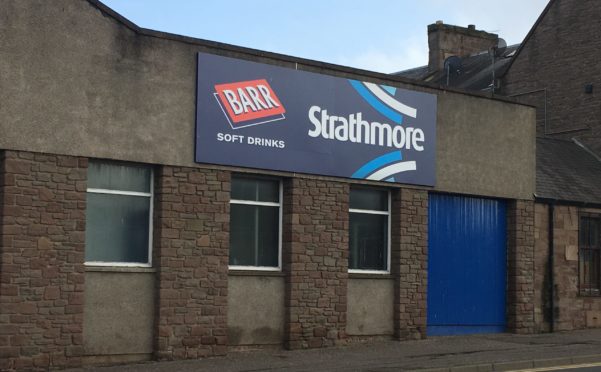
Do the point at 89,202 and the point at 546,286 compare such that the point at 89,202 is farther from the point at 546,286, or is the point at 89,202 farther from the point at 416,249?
the point at 546,286

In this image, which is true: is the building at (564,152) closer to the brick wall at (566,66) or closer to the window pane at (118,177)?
the brick wall at (566,66)

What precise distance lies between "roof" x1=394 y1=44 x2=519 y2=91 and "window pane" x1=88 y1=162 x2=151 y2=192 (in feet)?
61.9

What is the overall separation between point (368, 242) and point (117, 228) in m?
5.82

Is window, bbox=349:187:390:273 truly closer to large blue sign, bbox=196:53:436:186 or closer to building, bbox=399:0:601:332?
large blue sign, bbox=196:53:436:186

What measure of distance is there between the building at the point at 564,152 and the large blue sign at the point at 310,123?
4.29m

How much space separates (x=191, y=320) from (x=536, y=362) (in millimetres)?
5911

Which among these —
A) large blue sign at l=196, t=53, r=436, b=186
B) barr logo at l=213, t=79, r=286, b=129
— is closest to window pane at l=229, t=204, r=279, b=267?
large blue sign at l=196, t=53, r=436, b=186

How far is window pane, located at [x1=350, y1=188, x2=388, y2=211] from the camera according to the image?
21.0 meters

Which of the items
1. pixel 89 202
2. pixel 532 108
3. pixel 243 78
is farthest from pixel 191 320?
pixel 532 108

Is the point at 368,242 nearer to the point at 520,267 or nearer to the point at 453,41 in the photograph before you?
the point at 520,267

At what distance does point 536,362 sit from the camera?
17.2 m

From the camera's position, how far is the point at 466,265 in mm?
22797

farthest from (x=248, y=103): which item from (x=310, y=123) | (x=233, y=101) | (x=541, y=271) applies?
(x=541, y=271)

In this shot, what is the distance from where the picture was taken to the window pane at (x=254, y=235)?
62.6 ft
